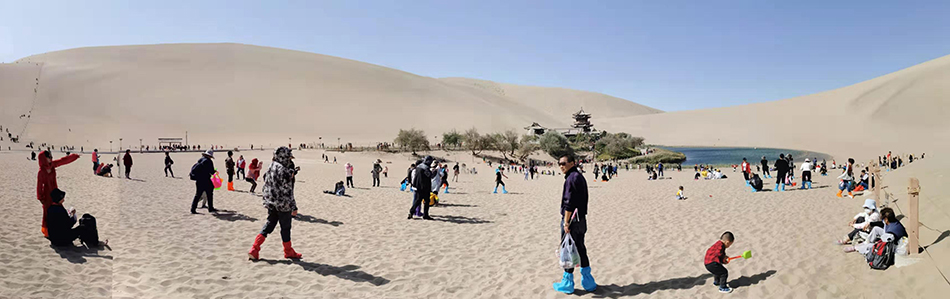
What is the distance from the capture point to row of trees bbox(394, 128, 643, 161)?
59781 millimetres

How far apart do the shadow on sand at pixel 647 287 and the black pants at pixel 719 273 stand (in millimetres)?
215

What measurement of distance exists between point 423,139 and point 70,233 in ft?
174

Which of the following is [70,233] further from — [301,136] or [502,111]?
[502,111]

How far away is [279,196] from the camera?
6.61 meters

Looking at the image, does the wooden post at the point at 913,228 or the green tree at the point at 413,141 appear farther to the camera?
the green tree at the point at 413,141

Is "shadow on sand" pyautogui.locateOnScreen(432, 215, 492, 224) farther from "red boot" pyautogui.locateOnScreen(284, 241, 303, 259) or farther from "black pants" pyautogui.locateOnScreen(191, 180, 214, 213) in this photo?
"black pants" pyautogui.locateOnScreen(191, 180, 214, 213)

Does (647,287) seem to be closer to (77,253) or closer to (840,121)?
(77,253)

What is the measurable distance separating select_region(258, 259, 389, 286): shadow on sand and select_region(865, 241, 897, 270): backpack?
6.43m

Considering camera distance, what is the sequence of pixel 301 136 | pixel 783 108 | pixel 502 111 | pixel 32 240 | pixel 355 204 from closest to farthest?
pixel 32 240, pixel 355 204, pixel 301 136, pixel 783 108, pixel 502 111

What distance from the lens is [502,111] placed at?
130 m

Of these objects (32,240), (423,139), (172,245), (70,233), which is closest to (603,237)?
(172,245)

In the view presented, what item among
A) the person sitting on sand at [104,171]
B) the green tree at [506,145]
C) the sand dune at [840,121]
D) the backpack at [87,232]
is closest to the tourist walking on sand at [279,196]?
the backpack at [87,232]

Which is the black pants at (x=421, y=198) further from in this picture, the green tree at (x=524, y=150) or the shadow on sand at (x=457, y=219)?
the green tree at (x=524, y=150)

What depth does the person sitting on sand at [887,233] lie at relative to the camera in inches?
235
